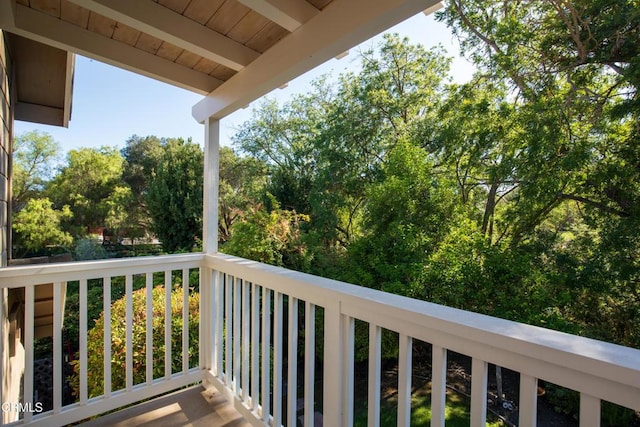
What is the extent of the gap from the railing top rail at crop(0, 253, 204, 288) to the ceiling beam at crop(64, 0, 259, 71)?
1340mm

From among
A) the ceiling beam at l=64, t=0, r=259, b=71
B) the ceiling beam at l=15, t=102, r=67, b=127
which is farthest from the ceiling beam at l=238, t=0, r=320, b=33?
the ceiling beam at l=15, t=102, r=67, b=127

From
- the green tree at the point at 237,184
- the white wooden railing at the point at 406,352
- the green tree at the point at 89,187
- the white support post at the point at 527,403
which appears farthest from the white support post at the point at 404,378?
the green tree at the point at 237,184

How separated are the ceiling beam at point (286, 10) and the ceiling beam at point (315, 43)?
4 centimetres

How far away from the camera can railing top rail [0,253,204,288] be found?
1.63m

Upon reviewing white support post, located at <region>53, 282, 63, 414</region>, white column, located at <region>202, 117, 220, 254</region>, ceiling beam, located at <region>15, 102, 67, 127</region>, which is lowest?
white support post, located at <region>53, 282, 63, 414</region>

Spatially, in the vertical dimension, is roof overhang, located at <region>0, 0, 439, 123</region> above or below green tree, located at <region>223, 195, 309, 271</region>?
above

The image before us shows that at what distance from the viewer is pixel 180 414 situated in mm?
1971

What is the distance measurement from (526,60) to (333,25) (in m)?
6.53

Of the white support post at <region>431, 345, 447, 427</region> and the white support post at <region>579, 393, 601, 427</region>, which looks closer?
the white support post at <region>579, 393, 601, 427</region>

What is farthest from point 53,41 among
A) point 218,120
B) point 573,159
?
point 573,159

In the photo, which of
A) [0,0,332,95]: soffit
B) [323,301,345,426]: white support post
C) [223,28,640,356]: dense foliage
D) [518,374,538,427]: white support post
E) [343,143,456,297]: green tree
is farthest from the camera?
[343,143,456,297]: green tree

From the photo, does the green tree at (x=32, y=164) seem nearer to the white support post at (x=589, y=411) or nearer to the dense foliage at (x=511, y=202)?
the dense foliage at (x=511, y=202)

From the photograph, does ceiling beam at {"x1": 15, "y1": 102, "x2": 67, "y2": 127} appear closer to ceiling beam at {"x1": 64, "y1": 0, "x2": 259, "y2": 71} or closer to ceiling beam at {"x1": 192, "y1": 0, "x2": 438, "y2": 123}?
ceiling beam at {"x1": 192, "y1": 0, "x2": 438, "y2": 123}

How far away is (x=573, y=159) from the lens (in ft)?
17.7
